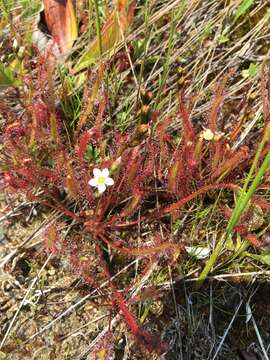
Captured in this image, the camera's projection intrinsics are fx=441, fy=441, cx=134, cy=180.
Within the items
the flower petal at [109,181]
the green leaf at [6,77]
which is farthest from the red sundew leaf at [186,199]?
the green leaf at [6,77]

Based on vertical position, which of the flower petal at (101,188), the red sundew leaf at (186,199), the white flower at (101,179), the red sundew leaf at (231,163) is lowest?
the red sundew leaf at (186,199)

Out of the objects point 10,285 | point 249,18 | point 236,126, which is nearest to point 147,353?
point 10,285

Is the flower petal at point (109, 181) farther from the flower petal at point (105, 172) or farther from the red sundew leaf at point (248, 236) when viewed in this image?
the red sundew leaf at point (248, 236)

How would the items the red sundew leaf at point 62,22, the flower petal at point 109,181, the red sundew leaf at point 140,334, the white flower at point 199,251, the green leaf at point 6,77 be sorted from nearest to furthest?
1. the red sundew leaf at point 140,334
2. the flower petal at point 109,181
3. the white flower at point 199,251
4. the green leaf at point 6,77
5. the red sundew leaf at point 62,22

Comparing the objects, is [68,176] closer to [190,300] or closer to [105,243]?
[105,243]

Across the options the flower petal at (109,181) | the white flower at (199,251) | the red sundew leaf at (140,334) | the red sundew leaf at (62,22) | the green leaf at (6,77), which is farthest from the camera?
the red sundew leaf at (62,22)

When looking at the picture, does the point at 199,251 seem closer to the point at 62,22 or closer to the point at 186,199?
the point at 186,199

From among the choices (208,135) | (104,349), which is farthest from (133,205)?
(104,349)
